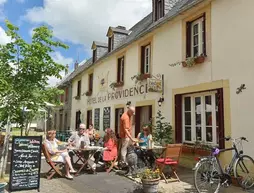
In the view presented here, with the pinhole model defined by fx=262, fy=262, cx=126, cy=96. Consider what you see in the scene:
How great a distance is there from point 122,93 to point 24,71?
238 inches

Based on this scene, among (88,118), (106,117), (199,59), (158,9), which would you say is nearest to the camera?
(199,59)

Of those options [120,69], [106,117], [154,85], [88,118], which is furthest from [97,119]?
[154,85]

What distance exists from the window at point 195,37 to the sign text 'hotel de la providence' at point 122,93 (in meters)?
2.56

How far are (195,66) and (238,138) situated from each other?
2490 mm

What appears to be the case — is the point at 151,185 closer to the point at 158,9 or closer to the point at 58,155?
the point at 58,155

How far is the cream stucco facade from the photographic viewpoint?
6.29 metres

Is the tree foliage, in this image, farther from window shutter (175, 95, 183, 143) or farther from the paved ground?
window shutter (175, 95, 183, 143)

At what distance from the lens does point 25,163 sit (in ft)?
17.6

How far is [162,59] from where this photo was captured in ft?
30.8

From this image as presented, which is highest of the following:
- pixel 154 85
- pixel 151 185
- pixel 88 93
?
pixel 88 93

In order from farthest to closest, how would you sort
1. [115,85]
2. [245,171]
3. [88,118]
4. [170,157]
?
[88,118] → [115,85] → [170,157] → [245,171]

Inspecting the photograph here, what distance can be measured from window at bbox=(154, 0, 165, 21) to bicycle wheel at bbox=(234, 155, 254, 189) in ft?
23.1

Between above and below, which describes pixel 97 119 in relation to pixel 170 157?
above

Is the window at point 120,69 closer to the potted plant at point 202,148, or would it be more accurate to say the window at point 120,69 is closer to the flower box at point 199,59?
the flower box at point 199,59
